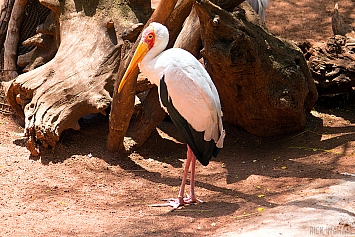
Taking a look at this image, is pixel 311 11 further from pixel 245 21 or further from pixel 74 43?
pixel 74 43

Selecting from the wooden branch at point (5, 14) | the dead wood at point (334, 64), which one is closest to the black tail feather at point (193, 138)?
the dead wood at point (334, 64)

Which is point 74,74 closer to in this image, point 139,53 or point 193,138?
point 139,53

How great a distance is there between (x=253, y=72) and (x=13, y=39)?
9.34ft

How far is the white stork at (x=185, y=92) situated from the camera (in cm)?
396

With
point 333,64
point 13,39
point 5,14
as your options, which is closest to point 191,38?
point 333,64

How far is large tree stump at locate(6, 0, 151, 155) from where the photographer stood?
15.9 ft

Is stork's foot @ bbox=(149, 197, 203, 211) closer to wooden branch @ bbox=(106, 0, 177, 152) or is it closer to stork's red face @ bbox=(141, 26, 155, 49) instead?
wooden branch @ bbox=(106, 0, 177, 152)

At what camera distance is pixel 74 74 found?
16.6 feet

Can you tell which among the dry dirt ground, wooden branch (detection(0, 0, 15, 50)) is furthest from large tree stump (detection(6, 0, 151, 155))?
wooden branch (detection(0, 0, 15, 50))

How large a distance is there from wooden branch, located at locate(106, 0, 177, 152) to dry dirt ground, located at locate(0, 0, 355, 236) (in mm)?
176

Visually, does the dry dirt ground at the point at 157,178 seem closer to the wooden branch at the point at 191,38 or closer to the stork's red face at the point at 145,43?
the wooden branch at the point at 191,38

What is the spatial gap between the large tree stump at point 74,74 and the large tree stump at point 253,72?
981mm

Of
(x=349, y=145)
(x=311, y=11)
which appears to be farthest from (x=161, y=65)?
(x=311, y=11)

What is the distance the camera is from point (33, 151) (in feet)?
16.0
